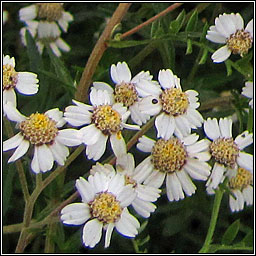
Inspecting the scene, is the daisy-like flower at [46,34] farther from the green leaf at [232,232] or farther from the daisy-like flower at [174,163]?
the green leaf at [232,232]

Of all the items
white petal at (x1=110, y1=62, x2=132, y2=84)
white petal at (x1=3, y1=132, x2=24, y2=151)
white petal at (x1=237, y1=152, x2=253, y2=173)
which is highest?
white petal at (x1=110, y1=62, x2=132, y2=84)

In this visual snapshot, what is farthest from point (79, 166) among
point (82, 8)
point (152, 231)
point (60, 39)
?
point (82, 8)

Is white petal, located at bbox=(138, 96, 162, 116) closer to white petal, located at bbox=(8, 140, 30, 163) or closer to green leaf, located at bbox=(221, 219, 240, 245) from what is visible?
white petal, located at bbox=(8, 140, 30, 163)

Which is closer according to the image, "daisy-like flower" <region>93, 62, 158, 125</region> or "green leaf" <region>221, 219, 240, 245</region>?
"daisy-like flower" <region>93, 62, 158, 125</region>

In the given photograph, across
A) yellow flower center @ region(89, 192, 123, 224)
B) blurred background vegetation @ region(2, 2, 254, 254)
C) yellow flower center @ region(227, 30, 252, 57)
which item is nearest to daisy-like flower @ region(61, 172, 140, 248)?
yellow flower center @ region(89, 192, 123, 224)

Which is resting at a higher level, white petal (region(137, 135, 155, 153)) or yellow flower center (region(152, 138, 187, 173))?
white petal (region(137, 135, 155, 153))

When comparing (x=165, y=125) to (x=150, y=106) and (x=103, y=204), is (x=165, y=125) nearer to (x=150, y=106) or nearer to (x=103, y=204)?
(x=150, y=106)
